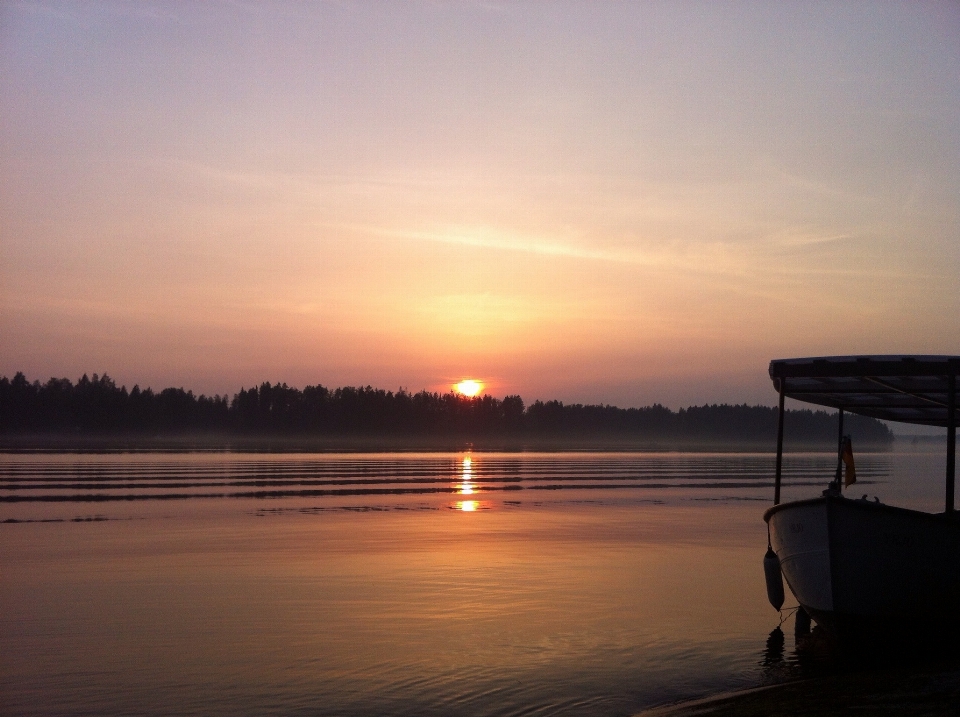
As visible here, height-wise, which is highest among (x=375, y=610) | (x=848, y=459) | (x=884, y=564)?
(x=848, y=459)

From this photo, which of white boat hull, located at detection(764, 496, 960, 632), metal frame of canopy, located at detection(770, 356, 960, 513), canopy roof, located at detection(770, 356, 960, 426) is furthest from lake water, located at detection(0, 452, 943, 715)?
canopy roof, located at detection(770, 356, 960, 426)

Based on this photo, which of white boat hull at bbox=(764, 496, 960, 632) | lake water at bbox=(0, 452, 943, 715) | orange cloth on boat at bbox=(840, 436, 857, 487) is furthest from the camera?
orange cloth on boat at bbox=(840, 436, 857, 487)

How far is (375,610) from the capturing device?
15.7 m

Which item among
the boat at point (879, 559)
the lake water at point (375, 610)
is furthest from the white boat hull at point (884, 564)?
the lake water at point (375, 610)

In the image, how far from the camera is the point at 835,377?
15438 mm

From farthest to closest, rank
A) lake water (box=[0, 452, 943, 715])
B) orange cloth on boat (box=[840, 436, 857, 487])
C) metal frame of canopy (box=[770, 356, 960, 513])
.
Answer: orange cloth on boat (box=[840, 436, 857, 487])
metal frame of canopy (box=[770, 356, 960, 513])
lake water (box=[0, 452, 943, 715])

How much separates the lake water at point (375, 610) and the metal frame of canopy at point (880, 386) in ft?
12.5

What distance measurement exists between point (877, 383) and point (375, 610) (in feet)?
30.7

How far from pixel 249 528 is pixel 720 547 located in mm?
13558

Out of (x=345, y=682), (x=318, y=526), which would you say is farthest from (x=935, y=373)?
(x=318, y=526)

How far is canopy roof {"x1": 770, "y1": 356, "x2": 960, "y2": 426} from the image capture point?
13922mm

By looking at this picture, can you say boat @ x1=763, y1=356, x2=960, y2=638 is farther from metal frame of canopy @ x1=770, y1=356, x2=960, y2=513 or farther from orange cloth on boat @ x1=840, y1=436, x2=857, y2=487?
orange cloth on boat @ x1=840, y1=436, x2=857, y2=487

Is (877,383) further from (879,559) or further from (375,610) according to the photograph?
(375,610)

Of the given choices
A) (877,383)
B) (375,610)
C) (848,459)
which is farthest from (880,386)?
(375,610)
